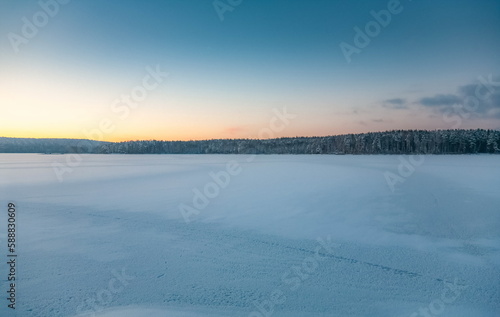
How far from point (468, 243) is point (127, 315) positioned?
5420mm

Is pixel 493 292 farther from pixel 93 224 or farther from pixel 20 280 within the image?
pixel 93 224

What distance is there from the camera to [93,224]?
6.12 metres

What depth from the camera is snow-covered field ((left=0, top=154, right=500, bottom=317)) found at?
124 inches

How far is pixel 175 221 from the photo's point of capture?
6398 millimetres

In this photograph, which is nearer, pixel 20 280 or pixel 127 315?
pixel 127 315

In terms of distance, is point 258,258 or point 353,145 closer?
point 258,258

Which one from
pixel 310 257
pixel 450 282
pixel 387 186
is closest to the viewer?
pixel 450 282

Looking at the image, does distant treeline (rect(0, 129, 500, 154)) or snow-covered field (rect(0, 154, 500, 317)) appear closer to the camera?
snow-covered field (rect(0, 154, 500, 317))

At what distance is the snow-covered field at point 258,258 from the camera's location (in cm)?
314

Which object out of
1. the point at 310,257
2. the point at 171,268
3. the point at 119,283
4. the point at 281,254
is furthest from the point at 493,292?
the point at 119,283

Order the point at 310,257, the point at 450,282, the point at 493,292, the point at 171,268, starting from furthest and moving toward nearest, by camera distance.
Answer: the point at 310,257, the point at 171,268, the point at 450,282, the point at 493,292

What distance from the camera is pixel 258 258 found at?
433 cm

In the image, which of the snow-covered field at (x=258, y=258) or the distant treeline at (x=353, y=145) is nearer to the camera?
the snow-covered field at (x=258, y=258)

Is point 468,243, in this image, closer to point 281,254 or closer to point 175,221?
point 281,254
